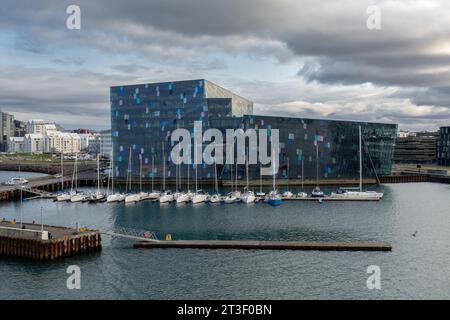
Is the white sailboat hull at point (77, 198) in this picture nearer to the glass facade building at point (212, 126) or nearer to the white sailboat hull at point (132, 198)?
the white sailboat hull at point (132, 198)

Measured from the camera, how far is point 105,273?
144ft

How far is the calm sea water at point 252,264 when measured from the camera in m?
39.2

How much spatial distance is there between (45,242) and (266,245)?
2131 centimetres

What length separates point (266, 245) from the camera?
51719 mm

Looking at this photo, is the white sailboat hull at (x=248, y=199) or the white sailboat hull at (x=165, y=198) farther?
the white sailboat hull at (x=165, y=198)

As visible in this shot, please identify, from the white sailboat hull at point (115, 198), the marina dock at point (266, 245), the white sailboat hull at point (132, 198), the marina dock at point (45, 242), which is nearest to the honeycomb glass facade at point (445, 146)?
the white sailboat hull at point (132, 198)

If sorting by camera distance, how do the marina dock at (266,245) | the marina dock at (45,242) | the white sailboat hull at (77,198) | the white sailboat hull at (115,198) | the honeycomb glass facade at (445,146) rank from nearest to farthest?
the marina dock at (45,242) → the marina dock at (266,245) → the white sailboat hull at (115,198) → the white sailboat hull at (77,198) → the honeycomb glass facade at (445,146)

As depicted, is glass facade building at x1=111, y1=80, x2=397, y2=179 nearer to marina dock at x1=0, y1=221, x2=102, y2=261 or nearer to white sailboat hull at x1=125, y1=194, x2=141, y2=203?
white sailboat hull at x1=125, y1=194, x2=141, y2=203

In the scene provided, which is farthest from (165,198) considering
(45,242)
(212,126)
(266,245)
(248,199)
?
(45,242)

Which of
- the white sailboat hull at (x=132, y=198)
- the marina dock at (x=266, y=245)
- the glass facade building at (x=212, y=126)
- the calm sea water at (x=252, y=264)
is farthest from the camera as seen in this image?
the glass facade building at (x=212, y=126)

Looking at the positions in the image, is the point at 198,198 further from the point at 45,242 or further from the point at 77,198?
the point at 45,242

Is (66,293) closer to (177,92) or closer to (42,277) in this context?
(42,277)

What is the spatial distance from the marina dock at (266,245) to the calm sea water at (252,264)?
115 centimetres

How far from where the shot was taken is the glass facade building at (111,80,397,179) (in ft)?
396
